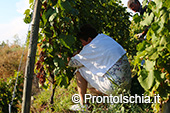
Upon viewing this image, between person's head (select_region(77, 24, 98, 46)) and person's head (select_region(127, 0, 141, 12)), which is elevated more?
person's head (select_region(127, 0, 141, 12))

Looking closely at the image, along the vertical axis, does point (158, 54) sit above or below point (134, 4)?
below

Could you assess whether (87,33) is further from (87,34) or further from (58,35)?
(58,35)

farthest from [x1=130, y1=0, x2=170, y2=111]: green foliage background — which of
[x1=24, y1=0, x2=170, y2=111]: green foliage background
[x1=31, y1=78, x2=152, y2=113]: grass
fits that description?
[x1=31, y1=78, x2=152, y2=113]: grass

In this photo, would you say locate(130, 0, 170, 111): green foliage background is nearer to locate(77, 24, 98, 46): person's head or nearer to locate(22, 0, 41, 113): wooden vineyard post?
locate(22, 0, 41, 113): wooden vineyard post

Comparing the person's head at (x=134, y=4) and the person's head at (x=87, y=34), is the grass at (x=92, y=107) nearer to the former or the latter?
the person's head at (x=87, y=34)

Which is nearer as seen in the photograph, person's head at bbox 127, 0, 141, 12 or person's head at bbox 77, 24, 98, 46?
person's head at bbox 77, 24, 98, 46

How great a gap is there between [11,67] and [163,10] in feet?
20.3

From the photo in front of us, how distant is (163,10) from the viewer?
1.70 m

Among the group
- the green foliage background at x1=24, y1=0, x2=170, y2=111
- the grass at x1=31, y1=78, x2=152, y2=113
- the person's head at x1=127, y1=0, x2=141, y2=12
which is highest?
the person's head at x1=127, y1=0, x2=141, y2=12

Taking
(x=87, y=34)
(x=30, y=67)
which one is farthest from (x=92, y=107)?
(x=30, y=67)

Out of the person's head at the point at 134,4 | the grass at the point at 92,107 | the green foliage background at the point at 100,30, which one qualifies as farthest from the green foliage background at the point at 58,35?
the person's head at the point at 134,4

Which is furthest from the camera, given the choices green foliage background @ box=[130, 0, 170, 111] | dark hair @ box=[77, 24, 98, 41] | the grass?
dark hair @ box=[77, 24, 98, 41]

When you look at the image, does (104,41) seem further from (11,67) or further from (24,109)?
(11,67)

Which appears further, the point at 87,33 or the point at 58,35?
the point at 87,33
